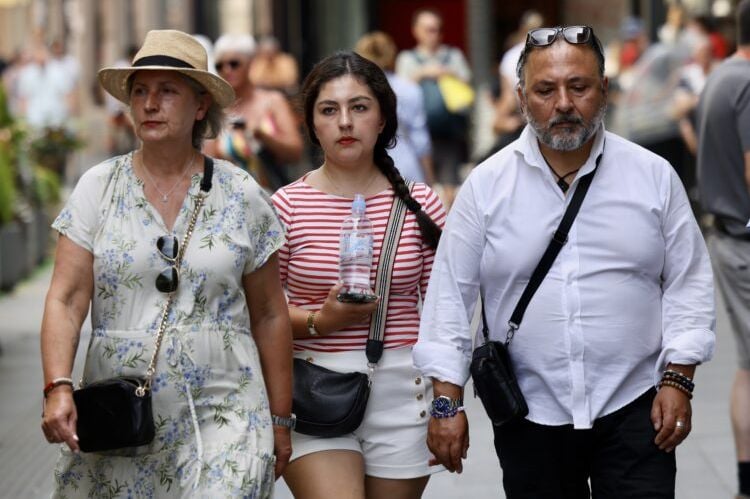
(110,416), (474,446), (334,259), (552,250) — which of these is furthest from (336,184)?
(474,446)

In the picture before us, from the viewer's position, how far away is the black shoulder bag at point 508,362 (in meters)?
4.41

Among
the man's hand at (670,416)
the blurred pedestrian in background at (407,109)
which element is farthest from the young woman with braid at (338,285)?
the blurred pedestrian in background at (407,109)

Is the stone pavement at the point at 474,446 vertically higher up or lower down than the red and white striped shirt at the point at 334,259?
lower down

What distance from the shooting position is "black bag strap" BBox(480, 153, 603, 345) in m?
4.41

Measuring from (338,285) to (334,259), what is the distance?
0.15 metres

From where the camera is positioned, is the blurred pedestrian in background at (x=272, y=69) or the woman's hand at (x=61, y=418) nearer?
the woman's hand at (x=61, y=418)

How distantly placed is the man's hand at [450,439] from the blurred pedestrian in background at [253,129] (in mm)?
4245

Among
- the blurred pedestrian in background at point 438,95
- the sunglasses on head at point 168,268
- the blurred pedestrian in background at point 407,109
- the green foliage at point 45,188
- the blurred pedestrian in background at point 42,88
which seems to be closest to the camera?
the sunglasses on head at point 168,268

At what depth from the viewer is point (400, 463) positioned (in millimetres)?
4855

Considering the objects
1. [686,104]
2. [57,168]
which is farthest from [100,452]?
[57,168]

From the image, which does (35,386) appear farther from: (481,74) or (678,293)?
(481,74)

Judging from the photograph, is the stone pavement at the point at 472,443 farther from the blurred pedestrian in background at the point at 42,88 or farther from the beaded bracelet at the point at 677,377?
the blurred pedestrian in background at the point at 42,88

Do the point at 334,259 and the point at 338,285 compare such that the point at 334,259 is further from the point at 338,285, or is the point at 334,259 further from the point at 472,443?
the point at 472,443

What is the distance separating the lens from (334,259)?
4902 mm
